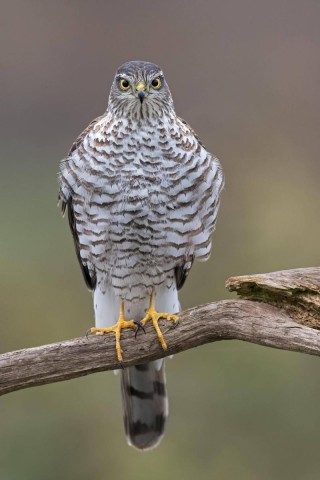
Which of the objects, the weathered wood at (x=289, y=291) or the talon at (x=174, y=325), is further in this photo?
the talon at (x=174, y=325)

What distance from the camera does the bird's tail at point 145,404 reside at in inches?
209

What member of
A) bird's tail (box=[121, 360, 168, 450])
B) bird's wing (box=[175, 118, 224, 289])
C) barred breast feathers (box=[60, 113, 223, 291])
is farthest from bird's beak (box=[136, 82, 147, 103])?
bird's tail (box=[121, 360, 168, 450])

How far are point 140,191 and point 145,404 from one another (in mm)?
1261

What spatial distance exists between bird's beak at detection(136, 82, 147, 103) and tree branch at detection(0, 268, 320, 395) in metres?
→ 0.86

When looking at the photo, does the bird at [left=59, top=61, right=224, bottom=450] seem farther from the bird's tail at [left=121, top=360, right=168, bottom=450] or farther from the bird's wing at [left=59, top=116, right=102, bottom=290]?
the bird's tail at [left=121, top=360, right=168, bottom=450]

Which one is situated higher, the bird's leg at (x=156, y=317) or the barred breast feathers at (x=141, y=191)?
the barred breast feathers at (x=141, y=191)

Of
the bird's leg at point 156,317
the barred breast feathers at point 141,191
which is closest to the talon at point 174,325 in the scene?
the bird's leg at point 156,317

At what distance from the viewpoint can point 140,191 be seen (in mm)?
4547

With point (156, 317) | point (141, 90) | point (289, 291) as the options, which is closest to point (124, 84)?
point (141, 90)

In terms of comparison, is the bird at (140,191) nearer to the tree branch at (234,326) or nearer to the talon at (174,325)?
the talon at (174,325)

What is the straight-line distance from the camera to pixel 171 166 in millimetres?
Answer: 4574

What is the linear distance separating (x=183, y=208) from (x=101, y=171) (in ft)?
1.24

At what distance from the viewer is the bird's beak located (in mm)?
4551

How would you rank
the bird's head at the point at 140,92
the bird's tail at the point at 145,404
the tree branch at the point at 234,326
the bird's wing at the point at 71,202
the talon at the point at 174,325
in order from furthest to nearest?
the bird's tail at the point at 145,404 < the bird's wing at the point at 71,202 < the bird's head at the point at 140,92 < the talon at the point at 174,325 < the tree branch at the point at 234,326
